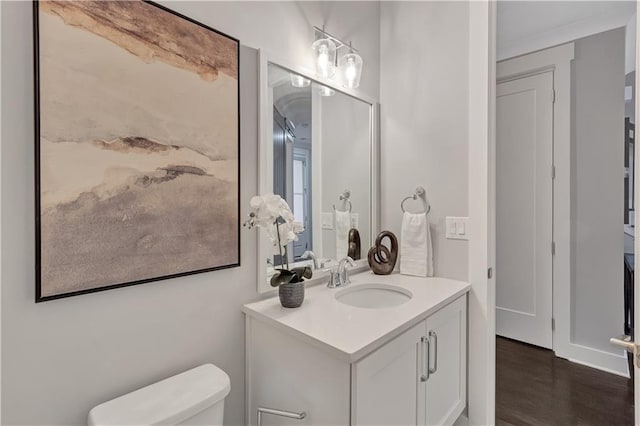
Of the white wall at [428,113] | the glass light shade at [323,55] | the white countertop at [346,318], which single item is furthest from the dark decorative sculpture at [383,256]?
the glass light shade at [323,55]

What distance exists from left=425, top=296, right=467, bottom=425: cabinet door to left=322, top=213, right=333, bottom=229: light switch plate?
73 centimetres

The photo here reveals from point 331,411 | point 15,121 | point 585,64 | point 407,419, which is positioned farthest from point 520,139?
point 15,121

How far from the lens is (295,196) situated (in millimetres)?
1627

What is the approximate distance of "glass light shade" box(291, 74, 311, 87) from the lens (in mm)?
1606

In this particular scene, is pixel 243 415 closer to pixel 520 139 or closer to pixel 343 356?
pixel 343 356

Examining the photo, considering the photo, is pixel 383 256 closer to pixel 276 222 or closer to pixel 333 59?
pixel 276 222

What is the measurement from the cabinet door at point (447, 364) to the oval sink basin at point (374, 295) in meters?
0.23

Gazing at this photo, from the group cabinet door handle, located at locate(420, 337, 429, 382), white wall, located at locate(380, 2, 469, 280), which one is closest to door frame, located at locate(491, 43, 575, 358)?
white wall, located at locate(380, 2, 469, 280)

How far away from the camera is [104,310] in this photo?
1.04m

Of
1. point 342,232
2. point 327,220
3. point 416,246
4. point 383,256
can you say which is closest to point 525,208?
point 416,246

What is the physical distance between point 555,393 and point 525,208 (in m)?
1.46

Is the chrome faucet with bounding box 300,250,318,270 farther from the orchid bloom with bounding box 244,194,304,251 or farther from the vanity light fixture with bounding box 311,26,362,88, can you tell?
the vanity light fixture with bounding box 311,26,362,88

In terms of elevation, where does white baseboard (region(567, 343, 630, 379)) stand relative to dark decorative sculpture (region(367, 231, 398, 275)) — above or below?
below

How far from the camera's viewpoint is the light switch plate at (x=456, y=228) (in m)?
1.78
